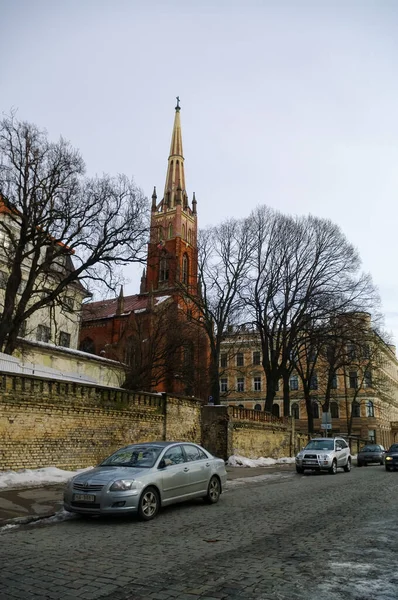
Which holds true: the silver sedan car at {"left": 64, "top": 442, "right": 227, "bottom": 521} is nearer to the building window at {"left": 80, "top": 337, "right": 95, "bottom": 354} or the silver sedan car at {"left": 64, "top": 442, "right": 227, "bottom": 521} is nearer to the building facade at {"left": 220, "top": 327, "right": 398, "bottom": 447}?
the building window at {"left": 80, "top": 337, "right": 95, "bottom": 354}

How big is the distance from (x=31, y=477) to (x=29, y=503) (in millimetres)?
3404

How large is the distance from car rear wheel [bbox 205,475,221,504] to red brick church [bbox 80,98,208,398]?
1446cm

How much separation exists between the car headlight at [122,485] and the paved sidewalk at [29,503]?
1646 mm

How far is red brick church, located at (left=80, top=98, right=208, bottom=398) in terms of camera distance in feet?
117

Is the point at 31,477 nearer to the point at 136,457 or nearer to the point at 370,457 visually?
the point at 136,457

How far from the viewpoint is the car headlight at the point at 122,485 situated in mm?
8852

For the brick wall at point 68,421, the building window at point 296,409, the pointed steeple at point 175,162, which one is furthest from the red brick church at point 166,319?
the building window at point 296,409

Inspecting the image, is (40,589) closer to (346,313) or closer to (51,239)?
(51,239)

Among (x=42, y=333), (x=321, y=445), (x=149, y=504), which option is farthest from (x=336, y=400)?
(x=149, y=504)

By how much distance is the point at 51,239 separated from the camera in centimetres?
2197

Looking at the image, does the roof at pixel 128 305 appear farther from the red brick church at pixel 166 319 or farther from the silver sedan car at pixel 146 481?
the silver sedan car at pixel 146 481

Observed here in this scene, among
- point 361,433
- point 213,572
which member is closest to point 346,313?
point 213,572

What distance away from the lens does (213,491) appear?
37.9 ft

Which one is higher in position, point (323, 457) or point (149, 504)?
point (149, 504)
